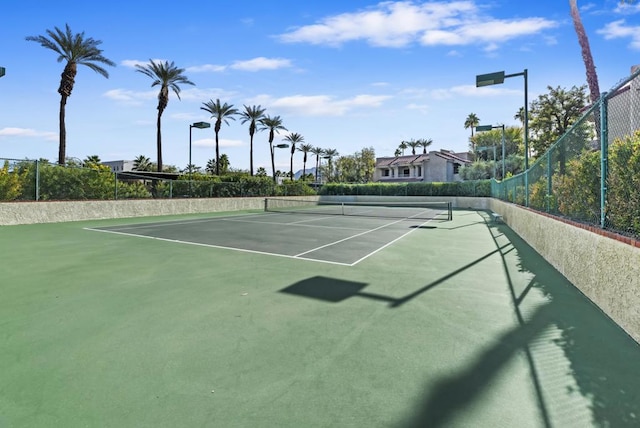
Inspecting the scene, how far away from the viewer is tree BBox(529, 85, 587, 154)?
35.5 m

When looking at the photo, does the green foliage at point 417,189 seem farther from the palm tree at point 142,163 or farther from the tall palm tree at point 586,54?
the palm tree at point 142,163

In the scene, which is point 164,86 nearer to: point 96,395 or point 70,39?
point 70,39

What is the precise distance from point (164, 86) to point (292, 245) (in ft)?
103

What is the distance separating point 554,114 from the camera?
36.8 meters

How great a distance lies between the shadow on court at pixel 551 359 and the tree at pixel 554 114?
37.3m

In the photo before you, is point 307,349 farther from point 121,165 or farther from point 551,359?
point 121,165

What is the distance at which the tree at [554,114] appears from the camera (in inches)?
1396

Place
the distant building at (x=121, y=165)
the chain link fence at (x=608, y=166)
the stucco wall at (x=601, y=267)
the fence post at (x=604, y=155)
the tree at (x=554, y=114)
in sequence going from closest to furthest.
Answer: the stucco wall at (x=601, y=267) < the chain link fence at (x=608, y=166) < the fence post at (x=604, y=155) < the tree at (x=554, y=114) < the distant building at (x=121, y=165)

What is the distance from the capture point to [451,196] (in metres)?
38.0

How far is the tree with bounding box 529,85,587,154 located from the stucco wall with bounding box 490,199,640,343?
34.6m

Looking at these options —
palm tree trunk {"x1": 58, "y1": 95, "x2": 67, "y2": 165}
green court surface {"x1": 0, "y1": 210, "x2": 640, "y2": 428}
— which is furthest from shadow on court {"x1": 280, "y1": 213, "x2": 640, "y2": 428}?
palm tree trunk {"x1": 58, "y1": 95, "x2": 67, "y2": 165}

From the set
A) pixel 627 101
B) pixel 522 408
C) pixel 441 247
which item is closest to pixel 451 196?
pixel 441 247

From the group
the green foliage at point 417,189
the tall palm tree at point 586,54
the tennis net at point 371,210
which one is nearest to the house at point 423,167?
the green foliage at point 417,189

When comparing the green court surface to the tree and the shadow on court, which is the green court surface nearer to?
the shadow on court
